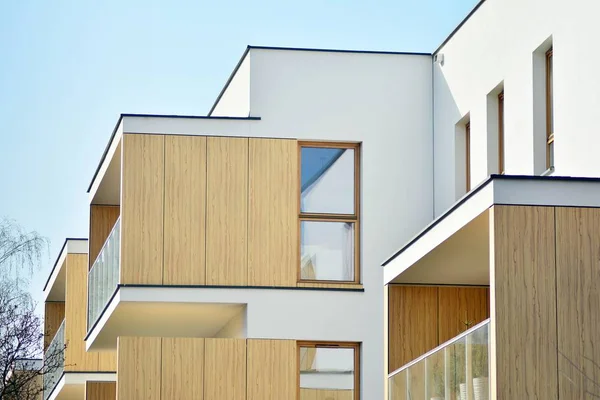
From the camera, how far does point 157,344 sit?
20.8 meters

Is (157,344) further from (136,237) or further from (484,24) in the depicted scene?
(484,24)

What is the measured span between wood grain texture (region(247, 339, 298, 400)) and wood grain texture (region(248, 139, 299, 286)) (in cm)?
86

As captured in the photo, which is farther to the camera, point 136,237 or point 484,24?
point 136,237

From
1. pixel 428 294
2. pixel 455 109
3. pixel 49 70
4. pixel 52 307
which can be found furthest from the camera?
pixel 49 70

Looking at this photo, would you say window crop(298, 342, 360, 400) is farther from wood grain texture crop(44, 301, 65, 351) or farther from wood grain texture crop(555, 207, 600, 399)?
wood grain texture crop(44, 301, 65, 351)

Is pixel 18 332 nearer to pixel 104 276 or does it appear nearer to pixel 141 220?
pixel 104 276

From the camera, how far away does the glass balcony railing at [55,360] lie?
3366 cm

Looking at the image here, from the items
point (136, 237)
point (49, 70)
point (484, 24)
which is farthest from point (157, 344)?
point (49, 70)

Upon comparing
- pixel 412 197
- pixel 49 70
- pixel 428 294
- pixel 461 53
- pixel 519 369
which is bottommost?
pixel 519 369

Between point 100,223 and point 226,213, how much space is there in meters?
7.25

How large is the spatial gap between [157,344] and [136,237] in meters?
1.50

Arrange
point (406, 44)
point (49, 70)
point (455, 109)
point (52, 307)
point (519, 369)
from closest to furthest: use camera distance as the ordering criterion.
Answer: point (519, 369) → point (455, 109) → point (406, 44) → point (52, 307) → point (49, 70)

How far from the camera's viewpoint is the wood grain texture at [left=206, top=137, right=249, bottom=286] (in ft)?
68.4

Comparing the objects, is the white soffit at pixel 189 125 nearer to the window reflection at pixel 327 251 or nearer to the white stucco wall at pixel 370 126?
the white stucco wall at pixel 370 126
